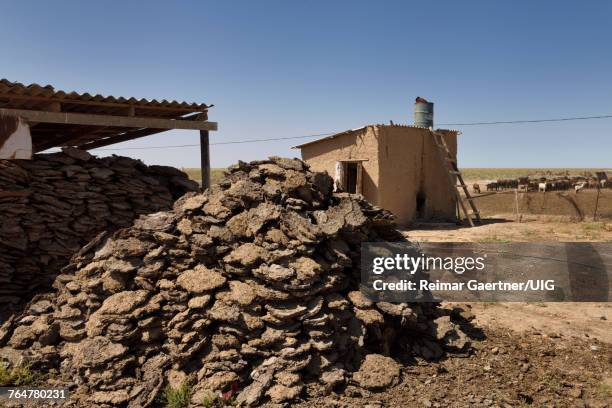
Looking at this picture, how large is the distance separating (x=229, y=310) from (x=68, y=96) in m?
4.35

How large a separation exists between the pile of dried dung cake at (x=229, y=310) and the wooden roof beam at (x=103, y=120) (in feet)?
6.98

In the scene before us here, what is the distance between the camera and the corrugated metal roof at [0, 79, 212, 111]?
18.8ft

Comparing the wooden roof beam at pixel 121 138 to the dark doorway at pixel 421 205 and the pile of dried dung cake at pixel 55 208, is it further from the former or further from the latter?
the dark doorway at pixel 421 205

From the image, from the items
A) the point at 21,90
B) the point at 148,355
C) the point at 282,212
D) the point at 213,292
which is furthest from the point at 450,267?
the point at 21,90

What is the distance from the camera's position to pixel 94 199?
6922 mm

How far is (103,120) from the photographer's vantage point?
6.80 meters

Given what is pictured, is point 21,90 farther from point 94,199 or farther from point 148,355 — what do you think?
point 148,355

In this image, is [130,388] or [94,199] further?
[94,199]

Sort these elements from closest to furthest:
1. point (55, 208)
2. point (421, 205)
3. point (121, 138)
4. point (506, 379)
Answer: point (506, 379), point (55, 208), point (121, 138), point (421, 205)

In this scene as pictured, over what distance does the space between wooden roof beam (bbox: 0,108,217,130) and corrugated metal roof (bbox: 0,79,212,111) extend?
0.23 metres

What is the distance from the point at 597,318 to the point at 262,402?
5901 mm

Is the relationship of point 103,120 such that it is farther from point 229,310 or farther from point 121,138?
point 229,310

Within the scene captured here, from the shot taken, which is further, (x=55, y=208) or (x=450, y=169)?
(x=450, y=169)

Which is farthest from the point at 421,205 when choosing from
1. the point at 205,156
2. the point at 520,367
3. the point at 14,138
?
the point at 14,138
